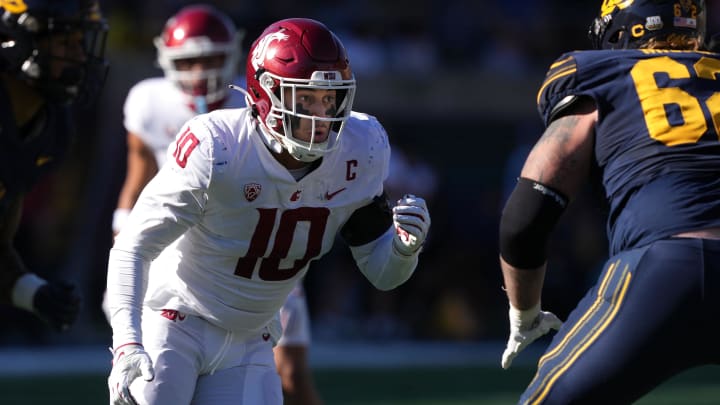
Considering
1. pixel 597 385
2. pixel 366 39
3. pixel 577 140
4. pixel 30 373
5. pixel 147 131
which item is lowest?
pixel 30 373

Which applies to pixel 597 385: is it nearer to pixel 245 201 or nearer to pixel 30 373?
pixel 245 201

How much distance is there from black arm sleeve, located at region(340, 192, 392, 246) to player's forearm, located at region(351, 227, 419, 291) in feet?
0.06

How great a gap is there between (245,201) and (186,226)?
175mm

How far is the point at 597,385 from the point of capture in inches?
115

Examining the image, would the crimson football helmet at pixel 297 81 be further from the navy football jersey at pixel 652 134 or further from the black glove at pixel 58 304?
the black glove at pixel 58 304

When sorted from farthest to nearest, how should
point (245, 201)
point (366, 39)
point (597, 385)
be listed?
point (366, 39) → point (245, 201) → point (597, 385)

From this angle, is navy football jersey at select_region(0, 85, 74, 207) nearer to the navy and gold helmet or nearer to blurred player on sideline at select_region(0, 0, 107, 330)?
blurred player on sideline at select_region(0, 0, 107, 330)

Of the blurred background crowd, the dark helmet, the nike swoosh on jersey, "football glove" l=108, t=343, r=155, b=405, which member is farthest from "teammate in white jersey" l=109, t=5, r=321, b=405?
the blurred background crowd

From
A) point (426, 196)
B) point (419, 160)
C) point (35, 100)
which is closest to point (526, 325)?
point (35, 100)

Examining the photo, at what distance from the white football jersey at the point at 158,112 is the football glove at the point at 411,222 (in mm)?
1875

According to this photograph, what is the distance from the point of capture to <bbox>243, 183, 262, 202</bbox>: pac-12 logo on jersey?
131 inches

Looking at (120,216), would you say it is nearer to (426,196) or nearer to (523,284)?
(523,284)

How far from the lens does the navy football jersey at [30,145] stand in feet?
13.6

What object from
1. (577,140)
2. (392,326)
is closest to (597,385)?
(577,140)
